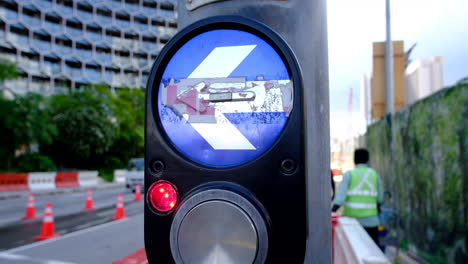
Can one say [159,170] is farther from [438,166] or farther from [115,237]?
[115,237]

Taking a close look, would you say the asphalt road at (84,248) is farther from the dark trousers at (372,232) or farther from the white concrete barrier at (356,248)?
the white concrete barrier at (356,248)

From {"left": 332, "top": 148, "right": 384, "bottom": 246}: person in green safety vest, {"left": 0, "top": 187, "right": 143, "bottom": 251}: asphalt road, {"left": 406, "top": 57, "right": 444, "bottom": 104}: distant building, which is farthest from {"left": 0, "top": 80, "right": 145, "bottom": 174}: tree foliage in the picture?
{"left": 332, "top": 148, "right": 384, "bottom": 246}: person in green safety vest

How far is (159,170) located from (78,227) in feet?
33.0

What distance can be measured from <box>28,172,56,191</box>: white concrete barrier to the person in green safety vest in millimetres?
20726

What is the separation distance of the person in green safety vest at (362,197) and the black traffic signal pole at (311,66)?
378 cm

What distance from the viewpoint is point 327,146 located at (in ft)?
3.93

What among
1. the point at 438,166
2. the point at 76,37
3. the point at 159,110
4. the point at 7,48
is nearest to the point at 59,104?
the point at 7,48

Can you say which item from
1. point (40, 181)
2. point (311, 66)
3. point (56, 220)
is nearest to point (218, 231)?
point (311, 66)

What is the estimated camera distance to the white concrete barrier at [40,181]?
22.0 m

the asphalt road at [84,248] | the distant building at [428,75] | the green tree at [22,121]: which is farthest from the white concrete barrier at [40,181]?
the distant building at [428,75]

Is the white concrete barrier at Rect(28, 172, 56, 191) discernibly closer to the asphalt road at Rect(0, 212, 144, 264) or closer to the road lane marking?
the asphalt road at Rect(0, 212, 144, 264)

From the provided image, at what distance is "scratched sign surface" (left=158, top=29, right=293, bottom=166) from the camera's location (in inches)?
41.5

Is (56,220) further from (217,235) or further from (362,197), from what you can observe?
(217,235)

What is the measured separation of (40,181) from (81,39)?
33766 mm
